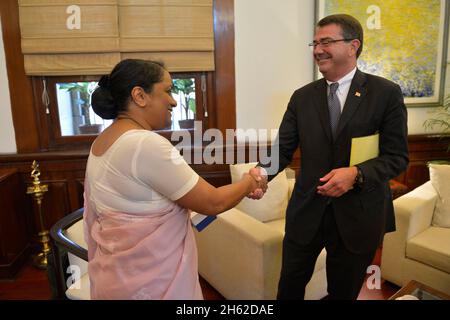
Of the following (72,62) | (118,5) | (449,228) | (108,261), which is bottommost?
(449,228)

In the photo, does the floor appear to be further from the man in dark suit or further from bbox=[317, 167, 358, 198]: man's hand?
bbox=[317, 167, 358, 198]: man's hand

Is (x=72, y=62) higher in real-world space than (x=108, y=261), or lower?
higher

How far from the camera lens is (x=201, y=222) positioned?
45.4 inches

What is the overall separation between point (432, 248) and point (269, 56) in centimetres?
173

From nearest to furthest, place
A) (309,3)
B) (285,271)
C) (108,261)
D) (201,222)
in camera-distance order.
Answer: (108,261) < (201,222) < (285,271) < (309,3)

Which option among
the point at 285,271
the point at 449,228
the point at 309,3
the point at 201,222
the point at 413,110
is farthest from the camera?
the point at 413,110

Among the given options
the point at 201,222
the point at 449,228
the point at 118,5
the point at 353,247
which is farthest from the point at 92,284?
→ the point at 449,228

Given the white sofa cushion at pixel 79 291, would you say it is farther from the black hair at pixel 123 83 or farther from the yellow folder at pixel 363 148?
the yellow folder at pixel 363 148

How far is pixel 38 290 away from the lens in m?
2.33

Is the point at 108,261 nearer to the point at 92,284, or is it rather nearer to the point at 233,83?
the point at 92,284

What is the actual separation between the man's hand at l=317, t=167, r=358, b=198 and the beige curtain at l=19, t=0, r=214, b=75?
1.63 m

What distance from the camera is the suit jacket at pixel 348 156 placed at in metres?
1.33

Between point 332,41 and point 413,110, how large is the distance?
2.00 m

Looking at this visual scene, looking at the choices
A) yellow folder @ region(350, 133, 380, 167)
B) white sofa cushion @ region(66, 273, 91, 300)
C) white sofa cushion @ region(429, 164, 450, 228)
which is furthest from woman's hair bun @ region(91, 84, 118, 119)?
white sofa cushion @ region(429, 164, 450, 228)
